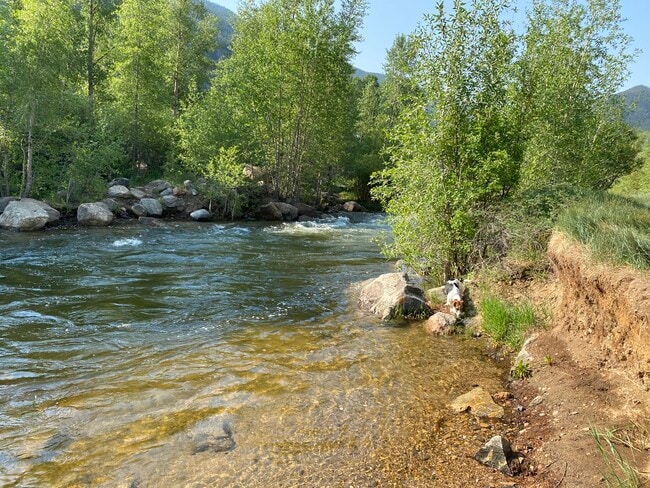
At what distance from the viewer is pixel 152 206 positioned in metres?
23.7

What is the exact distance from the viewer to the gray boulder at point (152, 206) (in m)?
23.5

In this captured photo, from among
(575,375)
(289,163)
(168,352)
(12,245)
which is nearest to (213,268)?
(168,352)

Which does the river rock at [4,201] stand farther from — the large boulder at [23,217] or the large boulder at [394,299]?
the large boulder at [394,299]

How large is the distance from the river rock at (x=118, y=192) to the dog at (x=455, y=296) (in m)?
20.1

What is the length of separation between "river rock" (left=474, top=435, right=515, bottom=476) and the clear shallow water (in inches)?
31.3

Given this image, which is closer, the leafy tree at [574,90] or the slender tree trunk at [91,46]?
the leafy tree at [574,90]

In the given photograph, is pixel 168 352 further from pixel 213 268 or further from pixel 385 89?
pixel 385 89

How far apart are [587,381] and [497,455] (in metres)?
1.76

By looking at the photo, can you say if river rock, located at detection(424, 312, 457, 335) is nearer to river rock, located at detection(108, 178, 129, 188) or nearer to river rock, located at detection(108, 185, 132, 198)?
river rock, located at detection(108, 185, 132, 198)

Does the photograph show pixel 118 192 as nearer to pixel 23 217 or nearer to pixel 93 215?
pixel 93 215

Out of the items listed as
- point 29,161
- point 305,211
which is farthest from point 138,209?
point 305,211

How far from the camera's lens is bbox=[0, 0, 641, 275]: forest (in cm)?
949

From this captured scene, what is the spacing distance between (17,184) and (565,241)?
2363cm

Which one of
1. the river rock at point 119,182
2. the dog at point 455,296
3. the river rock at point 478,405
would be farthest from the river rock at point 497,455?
the river rock at point 119,182
